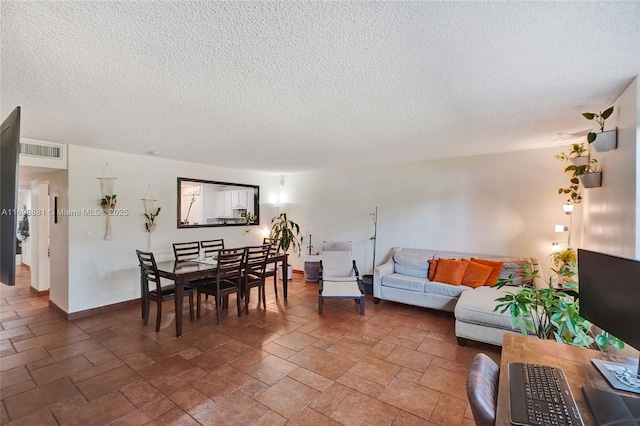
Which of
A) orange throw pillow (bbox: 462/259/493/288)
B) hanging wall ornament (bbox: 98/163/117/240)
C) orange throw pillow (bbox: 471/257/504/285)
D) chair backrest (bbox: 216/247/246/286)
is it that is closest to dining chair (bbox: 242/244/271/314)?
chair backrest (bbox: 216/247/246/286)

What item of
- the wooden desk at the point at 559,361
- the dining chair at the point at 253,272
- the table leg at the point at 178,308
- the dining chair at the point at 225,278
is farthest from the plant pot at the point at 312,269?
the wooden desk at the point at 559,361

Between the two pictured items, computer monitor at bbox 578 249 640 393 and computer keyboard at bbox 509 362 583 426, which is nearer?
computer keyboard at bbox 509 362 583 426

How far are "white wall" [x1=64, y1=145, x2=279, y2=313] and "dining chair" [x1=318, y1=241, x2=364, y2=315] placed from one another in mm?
2489

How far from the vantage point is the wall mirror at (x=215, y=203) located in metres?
5.25

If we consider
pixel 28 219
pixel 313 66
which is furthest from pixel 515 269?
pixel 28 219

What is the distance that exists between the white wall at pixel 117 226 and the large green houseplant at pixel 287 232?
5.84 ft

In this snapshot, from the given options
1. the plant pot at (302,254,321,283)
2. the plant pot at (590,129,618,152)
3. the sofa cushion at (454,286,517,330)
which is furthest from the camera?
the plant pot at (302,254,321,283)

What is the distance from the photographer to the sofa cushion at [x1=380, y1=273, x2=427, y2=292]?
4284mm

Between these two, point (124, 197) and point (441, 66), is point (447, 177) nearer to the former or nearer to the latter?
point (441, 66)

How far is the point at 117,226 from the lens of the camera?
14.3 ft

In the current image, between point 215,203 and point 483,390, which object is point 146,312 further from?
point 483,390

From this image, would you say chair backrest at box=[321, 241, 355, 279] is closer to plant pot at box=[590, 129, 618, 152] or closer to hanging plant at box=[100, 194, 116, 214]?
hanging plant at box=[100, 194, 116, 214]

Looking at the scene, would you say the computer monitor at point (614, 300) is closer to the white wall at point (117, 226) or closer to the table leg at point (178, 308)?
the table leg at point (178, 308)

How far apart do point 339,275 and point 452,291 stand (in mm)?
1867
